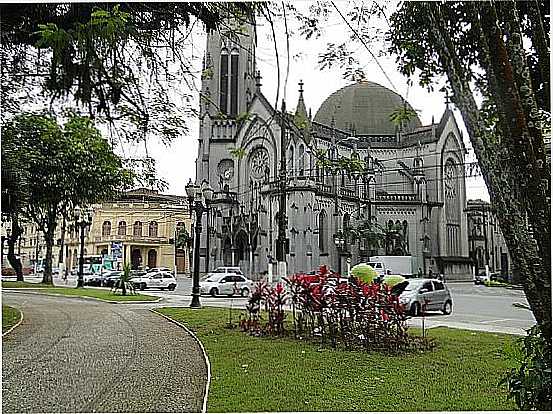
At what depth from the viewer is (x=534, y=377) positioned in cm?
182

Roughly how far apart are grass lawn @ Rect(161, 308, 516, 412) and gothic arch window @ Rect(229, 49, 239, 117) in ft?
5.06

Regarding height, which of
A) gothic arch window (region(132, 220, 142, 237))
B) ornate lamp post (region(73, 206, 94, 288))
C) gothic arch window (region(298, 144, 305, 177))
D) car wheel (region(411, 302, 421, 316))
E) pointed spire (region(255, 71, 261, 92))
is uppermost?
pointed spire (region(255, 71, 261, 92))

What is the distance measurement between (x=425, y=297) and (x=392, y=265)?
54.1 inches

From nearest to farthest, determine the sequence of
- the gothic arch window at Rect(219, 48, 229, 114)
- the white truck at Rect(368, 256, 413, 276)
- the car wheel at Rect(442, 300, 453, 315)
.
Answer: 1. the gothic arch window at Rect(219, 48, 229, 114)
2. the white truck at Rect(368, 256, 413, 276)
3. the car wheel at Rect(442, 300, 453, 315)

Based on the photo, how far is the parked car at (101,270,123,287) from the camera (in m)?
4.36

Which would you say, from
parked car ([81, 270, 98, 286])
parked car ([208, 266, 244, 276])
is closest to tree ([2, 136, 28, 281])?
parked car ([81, 270, 98, 286])

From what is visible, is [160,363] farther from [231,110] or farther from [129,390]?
[231,110]

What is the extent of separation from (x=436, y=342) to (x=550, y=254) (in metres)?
2.79

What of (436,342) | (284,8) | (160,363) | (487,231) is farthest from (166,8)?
(436,342)

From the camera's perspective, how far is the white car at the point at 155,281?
4.67m

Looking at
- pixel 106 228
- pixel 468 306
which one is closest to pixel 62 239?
pixel 106 228

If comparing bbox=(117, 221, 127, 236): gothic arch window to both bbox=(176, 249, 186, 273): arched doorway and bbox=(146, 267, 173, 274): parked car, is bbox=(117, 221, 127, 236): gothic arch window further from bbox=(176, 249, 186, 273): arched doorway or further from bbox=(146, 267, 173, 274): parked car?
bbox=(146, 267, 173, 274): parked car

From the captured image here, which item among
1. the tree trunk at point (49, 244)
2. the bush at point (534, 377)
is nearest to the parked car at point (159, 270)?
the tree trunk at point (49, 244)

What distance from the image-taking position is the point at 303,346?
3932 mm
